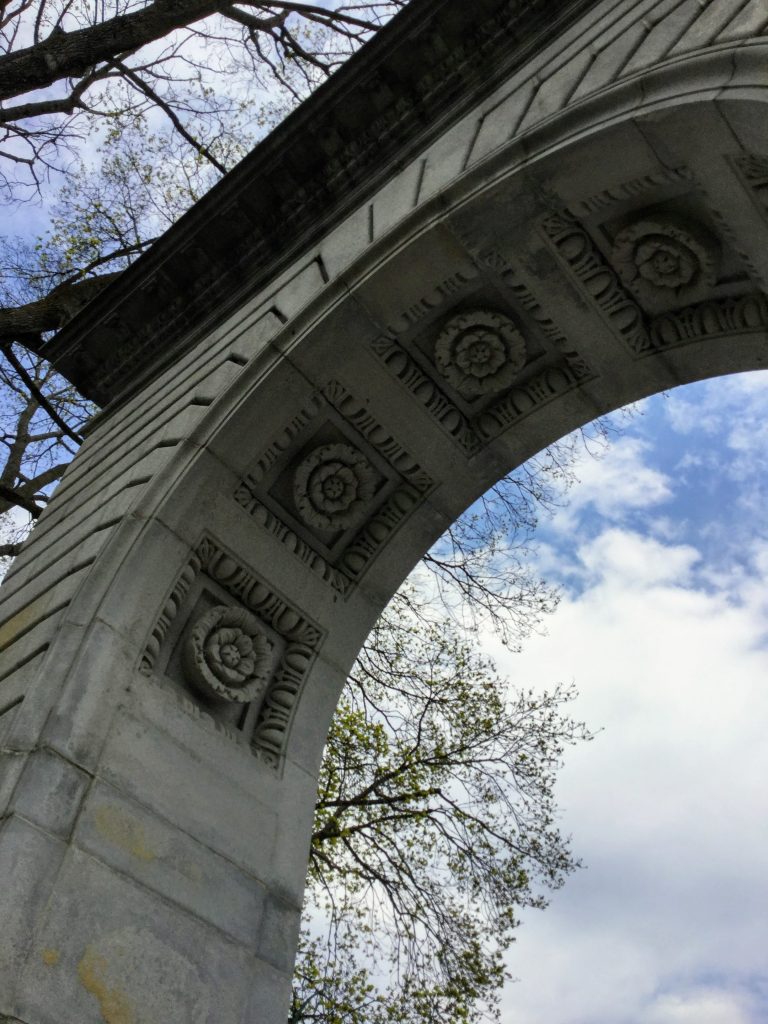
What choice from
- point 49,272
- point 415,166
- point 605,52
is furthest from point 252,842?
point 49,272

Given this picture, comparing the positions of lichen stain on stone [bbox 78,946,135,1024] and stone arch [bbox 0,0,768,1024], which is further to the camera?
stone arch [bbox 0,0,768,1024]

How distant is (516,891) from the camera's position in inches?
603

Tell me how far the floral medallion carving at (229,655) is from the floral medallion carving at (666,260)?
11.9ft

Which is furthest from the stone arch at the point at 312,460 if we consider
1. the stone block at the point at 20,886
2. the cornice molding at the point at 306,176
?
the cornice molding at the point at 306,176

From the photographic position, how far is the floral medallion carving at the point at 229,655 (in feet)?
23.4

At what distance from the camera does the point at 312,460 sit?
7898 millimetres

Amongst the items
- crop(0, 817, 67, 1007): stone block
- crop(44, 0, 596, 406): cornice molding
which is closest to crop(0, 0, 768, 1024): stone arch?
crop(0, 817, 67, 1007): stone block

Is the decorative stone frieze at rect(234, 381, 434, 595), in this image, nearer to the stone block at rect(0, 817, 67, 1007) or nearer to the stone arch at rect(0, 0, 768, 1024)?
the stone arch at rect(0, 0, 768, 1024)

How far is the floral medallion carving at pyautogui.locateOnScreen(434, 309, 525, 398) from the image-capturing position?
7469mm

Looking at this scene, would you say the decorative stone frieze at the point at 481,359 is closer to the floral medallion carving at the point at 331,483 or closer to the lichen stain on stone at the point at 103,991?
the floral medallion carving at the point at 331,483

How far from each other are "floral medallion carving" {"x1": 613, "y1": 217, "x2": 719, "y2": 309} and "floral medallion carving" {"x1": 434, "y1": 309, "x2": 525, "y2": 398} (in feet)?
3.11

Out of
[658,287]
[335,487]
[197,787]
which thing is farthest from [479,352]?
[197,787]

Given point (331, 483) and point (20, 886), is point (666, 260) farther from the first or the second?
point (20, 886)

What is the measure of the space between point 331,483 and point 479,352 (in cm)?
150
